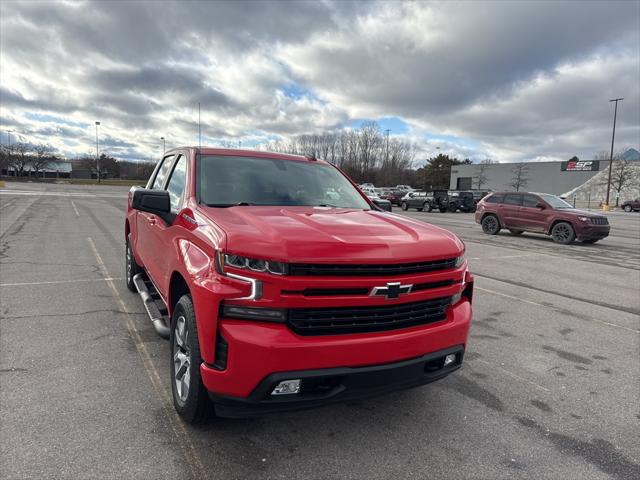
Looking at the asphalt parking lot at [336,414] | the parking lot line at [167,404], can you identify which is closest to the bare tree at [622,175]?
the asphalt parking lot at [336,414]

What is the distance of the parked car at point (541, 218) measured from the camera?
13.6 m

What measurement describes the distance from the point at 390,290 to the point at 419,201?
32065 mm

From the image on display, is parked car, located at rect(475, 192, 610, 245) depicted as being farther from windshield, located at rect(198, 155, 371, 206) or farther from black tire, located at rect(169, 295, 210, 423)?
black tire, located at rect(169, 295, 210, 423)

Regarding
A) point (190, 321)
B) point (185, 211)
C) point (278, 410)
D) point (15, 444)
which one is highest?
point (185, 211)

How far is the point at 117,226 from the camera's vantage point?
14523 millimetres

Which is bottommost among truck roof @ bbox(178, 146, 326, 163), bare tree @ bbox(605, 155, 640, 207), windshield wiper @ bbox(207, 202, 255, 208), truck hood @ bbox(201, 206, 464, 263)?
truck hood @ bbox(201, 206, 464, 263)

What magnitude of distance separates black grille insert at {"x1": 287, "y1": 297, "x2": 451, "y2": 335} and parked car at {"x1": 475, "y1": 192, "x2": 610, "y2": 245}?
522 inches

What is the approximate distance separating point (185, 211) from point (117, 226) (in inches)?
503

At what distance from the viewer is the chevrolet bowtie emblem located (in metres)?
2.45

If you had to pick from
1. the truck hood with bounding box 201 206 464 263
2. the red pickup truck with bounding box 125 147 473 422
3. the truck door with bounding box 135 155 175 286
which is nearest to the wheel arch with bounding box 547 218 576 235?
the red pickup truck with bounding box 125 147 473 422

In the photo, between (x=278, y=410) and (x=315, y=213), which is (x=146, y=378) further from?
(x=315, y=213)

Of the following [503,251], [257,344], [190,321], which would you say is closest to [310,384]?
[257,344]

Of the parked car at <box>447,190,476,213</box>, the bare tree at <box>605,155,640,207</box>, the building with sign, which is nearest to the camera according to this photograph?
the parked car at <box>447,190,476,213</box>

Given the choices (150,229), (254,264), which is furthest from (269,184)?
(254,264)
